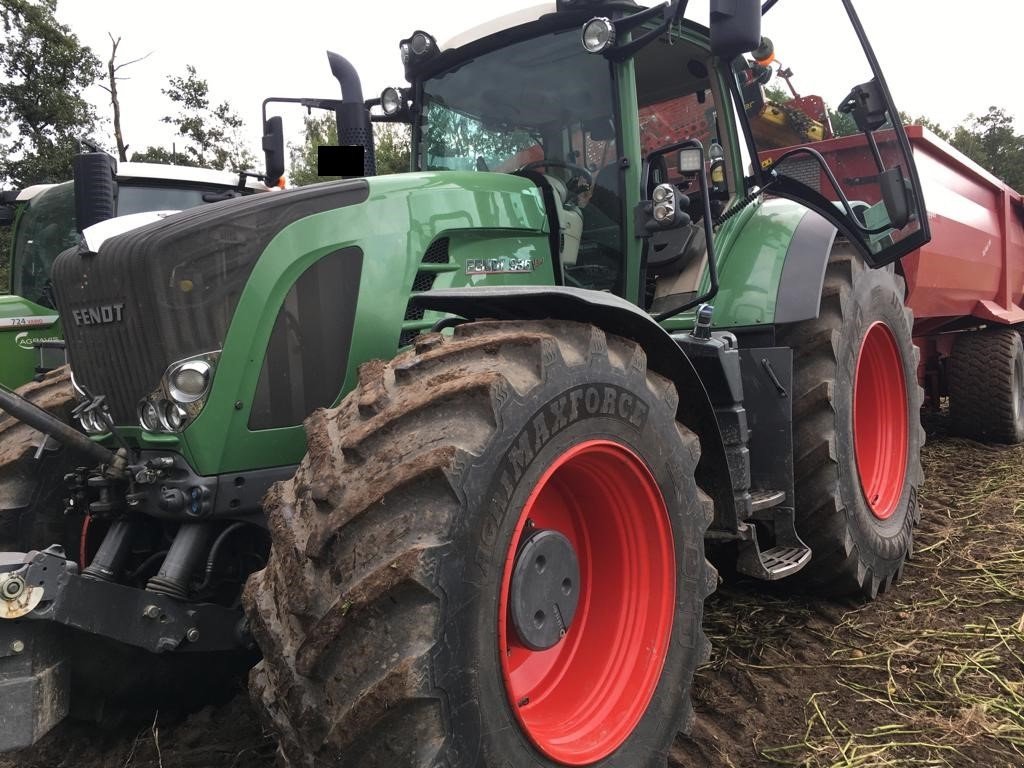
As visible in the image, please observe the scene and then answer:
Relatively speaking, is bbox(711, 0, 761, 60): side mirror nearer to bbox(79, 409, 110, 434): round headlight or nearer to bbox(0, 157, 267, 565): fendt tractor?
bbox(79, 409, 110, 434): round headlight

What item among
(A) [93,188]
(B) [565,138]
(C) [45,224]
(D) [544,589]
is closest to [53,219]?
(C) [45,224]

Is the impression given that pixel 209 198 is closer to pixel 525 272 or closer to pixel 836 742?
pixel 525 272

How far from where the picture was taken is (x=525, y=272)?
2.85 m

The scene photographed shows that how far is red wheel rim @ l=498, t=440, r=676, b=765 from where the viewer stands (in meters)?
2.19

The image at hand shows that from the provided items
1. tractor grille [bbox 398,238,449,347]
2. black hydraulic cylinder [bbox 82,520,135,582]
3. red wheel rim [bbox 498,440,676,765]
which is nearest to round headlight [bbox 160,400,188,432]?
black hydraulic cylinder [bbox 82,520,135,582]

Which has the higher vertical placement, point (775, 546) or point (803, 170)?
point (803, 170)

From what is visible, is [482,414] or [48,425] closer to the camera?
[482,414]

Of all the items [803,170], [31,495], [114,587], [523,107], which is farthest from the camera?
[803,170]

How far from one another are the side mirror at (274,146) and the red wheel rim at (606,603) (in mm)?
2075

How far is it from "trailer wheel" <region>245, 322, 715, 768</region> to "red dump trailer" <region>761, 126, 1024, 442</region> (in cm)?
337

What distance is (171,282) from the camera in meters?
2.18

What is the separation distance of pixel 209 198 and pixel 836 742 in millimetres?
5574

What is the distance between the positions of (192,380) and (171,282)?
0.28 metres

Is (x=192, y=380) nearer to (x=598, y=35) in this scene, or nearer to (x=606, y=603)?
(x=606, y=603)
